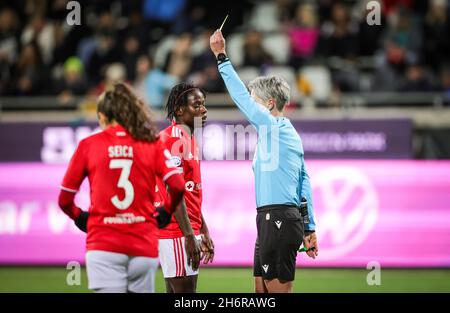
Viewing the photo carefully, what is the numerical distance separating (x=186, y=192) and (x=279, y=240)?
2.96ft

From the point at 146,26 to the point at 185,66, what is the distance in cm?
195

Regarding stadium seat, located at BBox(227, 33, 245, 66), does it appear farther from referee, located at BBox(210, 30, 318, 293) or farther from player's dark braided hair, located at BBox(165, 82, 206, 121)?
referee, located at BBox(210, 30, 318, 293)

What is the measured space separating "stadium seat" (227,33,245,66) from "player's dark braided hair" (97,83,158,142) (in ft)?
33.9

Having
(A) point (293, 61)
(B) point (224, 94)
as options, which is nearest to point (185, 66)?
(B) point (224, 94)

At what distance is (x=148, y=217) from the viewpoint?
6074mm

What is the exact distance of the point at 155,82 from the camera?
614 inches

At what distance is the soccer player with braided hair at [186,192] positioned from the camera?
7.03 metres

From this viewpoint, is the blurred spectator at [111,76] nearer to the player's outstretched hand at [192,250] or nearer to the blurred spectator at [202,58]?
the blurred spectator at [202,58]

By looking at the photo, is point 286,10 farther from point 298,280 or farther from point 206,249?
point 206,249

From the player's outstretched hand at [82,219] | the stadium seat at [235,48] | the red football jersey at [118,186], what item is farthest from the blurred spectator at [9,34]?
the red football jersey at [118,186]

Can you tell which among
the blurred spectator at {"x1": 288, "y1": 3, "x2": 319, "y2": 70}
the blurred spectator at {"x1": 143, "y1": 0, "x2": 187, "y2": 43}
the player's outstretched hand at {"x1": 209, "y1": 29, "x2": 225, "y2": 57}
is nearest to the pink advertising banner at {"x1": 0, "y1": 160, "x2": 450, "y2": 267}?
the blurred spectator at {"x1": 288, "y1": 3, "x2": 319, "y2": 70}

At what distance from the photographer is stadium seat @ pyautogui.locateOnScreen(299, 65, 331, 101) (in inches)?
629

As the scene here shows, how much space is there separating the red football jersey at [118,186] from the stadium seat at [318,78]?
33.4 ft

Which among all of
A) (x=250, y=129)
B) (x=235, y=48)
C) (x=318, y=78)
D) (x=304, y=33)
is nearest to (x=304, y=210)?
(x=250, y=129)
